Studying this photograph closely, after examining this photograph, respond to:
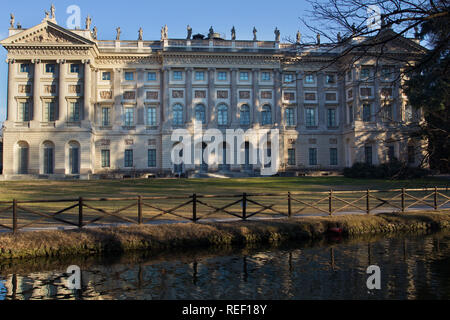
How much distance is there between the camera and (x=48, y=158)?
1671 inches

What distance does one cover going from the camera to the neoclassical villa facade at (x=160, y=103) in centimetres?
4216

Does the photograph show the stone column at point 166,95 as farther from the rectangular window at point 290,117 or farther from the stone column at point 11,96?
the stone column at point 11,96

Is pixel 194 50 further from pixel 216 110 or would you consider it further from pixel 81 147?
pixel 81 147

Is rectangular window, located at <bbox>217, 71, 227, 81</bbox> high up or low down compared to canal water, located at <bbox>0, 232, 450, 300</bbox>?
up

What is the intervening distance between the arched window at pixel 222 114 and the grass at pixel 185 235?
3044 cm

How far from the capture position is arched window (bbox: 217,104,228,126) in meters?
46.0

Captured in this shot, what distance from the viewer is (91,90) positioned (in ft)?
145

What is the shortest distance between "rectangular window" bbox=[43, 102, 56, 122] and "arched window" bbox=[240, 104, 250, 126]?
20.9 meters

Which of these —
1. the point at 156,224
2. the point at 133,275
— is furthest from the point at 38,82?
the point at 133,275

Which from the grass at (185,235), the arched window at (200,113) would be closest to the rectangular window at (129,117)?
the arched window at (200,113)

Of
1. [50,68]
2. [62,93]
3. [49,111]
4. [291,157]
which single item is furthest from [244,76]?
[49,111]

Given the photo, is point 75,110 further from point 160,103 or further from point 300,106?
point 300,106

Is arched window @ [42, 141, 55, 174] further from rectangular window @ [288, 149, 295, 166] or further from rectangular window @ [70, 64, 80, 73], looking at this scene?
Result: rectangular window @ [288, 149, 295, 166]

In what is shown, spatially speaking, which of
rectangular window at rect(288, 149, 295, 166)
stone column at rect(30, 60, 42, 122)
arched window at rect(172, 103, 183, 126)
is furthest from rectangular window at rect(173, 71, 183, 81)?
rectangular window at rect(288, 149, 295, 166)
